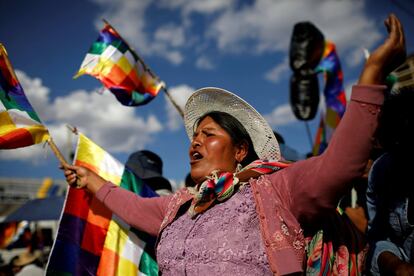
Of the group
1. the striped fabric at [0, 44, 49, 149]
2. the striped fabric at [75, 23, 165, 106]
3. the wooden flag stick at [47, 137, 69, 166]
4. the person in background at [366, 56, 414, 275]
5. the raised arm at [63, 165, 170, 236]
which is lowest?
the person in background at [366, 56, 414, 275]

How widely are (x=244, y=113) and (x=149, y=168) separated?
164cm

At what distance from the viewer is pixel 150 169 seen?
3.43m

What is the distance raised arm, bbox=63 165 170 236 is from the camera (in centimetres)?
219

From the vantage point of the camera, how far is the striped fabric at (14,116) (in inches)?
91.2

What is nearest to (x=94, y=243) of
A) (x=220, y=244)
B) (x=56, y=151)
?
(x=56, y=151)

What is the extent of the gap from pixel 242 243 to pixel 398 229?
103cm

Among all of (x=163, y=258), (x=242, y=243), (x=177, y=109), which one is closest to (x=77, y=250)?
(x=163, y=258)

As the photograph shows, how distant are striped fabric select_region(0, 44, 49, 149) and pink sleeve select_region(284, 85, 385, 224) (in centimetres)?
205

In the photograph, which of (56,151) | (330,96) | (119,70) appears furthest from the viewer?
(330,96)

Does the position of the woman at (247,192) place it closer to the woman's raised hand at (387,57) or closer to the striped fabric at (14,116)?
the woman's raised hand at (387,57)

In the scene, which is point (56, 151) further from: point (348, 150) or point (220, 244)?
point (348, 150)

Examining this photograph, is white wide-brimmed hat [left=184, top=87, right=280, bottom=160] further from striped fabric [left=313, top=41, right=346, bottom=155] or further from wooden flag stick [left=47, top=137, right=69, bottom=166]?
striped fabric [left=313, top=41, right=346, bottom=155]

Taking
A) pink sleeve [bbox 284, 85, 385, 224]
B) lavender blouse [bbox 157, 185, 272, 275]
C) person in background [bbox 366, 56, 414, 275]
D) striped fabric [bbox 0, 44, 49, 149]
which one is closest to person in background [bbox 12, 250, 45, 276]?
striped fabric [bbox 0, 44, 49, 149]

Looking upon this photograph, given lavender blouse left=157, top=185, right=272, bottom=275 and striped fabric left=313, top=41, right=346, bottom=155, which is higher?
striped fabric left=313, top=41, right=346, bottom=155
